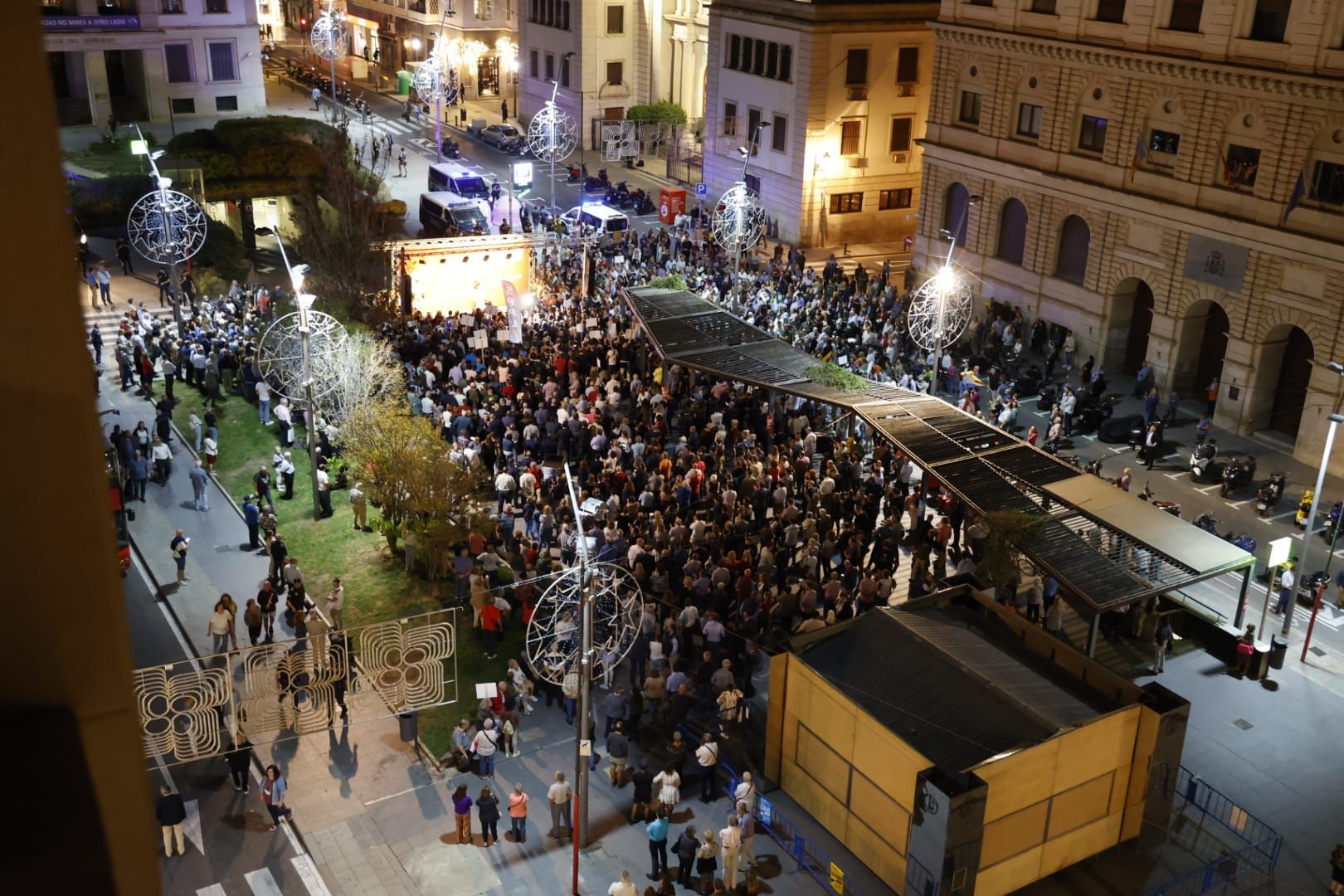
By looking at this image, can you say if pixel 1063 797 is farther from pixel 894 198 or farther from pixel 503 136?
pixel 503 136

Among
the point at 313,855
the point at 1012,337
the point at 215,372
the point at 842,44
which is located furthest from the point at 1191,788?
the point at 842,44

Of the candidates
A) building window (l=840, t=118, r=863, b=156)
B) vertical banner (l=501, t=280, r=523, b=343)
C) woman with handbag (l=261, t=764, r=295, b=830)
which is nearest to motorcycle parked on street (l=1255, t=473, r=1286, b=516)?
vertical banner (l=501, t=280, r=523, b=343)

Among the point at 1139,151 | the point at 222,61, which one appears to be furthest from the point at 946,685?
the point at 222,61

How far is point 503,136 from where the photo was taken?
228ft

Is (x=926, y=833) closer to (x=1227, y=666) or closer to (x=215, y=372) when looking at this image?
(x=1227, y=666)

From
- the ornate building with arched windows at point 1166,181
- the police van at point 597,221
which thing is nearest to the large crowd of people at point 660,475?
the ornate building with arched windows at point 1166,181

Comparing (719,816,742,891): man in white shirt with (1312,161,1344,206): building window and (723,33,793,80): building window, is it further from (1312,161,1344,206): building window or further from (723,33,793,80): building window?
(723,33,793,80): building window

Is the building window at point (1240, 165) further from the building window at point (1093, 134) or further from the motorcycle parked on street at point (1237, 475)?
the motorcycle parked on street at point (1237, 475)

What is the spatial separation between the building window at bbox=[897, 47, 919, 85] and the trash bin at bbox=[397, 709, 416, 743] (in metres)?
40.5

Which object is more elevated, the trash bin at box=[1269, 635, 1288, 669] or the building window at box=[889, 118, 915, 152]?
the building window at box=[889, 118, 915, 152]

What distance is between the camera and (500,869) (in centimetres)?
1909

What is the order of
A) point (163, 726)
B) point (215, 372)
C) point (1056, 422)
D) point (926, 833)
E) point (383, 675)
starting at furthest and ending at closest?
1. point (215, 372)
2. point (1056, 422)
3. point (383, 675)
4. point (163, 726)
5. point (926, 833)

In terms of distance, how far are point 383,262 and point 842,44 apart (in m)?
22.7

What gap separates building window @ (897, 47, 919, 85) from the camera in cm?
5375
